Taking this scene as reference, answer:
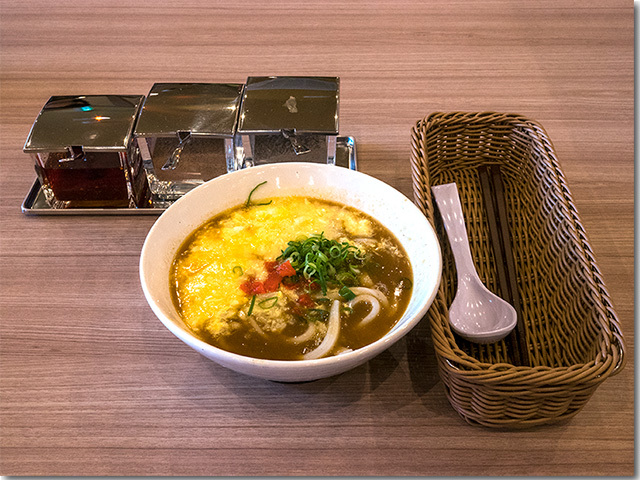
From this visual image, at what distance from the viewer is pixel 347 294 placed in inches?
43.9

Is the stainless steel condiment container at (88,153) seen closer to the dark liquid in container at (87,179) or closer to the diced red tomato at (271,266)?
the dark liquid in container at (87,179)

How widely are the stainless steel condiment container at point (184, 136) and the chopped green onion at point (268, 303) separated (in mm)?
482

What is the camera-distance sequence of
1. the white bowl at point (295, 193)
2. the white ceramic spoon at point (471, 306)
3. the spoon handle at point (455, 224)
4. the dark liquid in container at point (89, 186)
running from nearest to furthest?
the white bowl at point (295, 193) → the white ceramic spoon at point (471, 306) → the spoon handle at point (455, 224) → the dark liquid in container at point (89, 186)

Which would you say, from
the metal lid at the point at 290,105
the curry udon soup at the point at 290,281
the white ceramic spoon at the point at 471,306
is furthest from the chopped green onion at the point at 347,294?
the metal lid at the point at 290,105

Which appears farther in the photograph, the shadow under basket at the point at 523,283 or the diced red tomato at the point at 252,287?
the diced red tomato at the point at 252,287

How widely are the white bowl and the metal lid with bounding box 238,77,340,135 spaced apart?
0.13m

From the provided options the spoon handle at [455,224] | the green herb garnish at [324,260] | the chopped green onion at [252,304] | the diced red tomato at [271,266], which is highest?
the green herb garnish at [324,260]

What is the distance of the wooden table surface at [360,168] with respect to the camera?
1.04 m

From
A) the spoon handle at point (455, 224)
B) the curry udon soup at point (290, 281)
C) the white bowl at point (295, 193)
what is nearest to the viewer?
the white bowl at point (295, 193)

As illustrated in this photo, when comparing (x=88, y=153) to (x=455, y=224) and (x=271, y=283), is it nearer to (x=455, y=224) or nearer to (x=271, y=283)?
(x=271, y=283)

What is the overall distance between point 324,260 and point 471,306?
350mm

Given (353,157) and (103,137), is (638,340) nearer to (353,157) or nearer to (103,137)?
(353,157)

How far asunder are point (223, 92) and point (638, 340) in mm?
1158

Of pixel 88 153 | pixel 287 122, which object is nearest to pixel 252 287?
pixel 287 122
